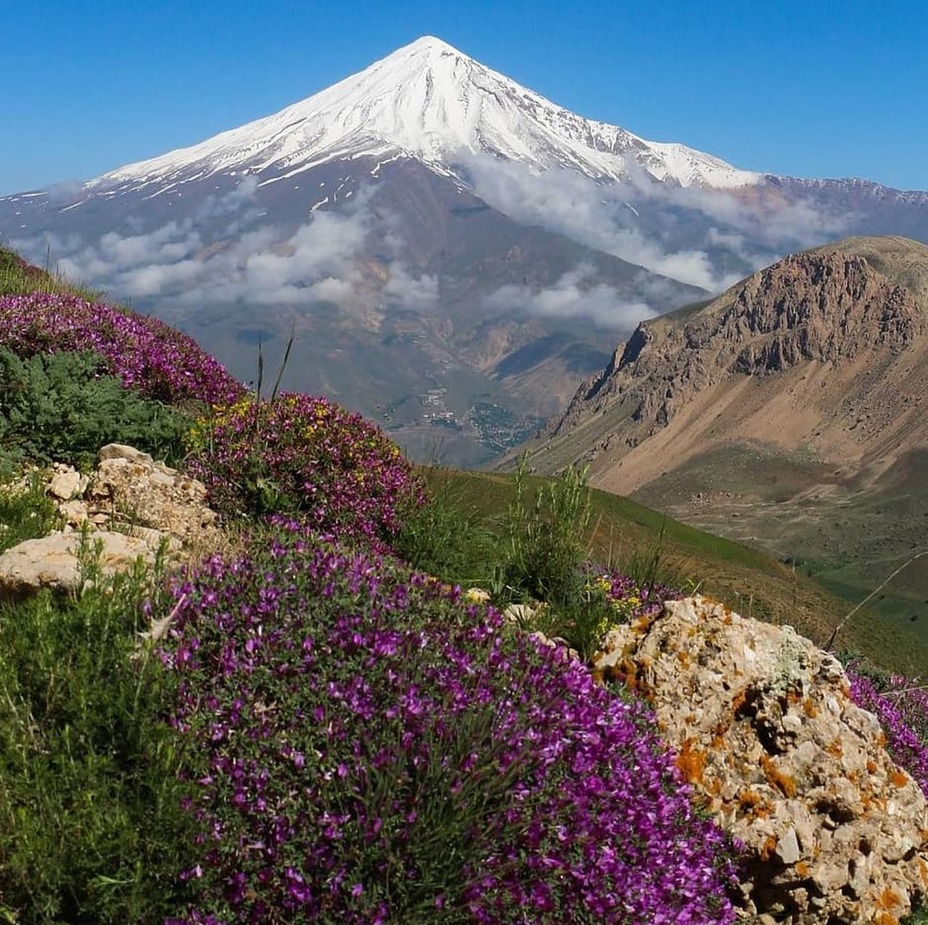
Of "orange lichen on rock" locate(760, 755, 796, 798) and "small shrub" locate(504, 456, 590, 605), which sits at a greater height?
"small shrub" locate(504, 456, 590, 605)

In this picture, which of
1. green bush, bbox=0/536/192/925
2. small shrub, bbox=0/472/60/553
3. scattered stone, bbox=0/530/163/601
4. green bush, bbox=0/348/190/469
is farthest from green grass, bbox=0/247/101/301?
green bush, bbox=0/536/192/925

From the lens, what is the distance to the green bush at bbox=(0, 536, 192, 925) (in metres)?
3.70

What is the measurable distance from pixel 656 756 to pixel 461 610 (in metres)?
1.44

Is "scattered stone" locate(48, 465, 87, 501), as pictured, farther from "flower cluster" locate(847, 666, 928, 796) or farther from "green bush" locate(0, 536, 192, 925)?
"flower cluster" locate(847, 666, 928, 796)

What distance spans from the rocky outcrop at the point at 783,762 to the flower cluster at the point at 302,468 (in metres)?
3.50

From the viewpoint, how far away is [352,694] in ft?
14.5

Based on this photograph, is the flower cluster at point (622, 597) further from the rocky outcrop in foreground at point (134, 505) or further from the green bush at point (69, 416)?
the green bush at point (69, 416)

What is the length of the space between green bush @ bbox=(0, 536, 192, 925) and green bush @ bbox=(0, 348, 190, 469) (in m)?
5.04

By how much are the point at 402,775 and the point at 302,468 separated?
18.7ft

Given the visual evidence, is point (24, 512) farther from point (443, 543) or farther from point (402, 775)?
point (402, 775)

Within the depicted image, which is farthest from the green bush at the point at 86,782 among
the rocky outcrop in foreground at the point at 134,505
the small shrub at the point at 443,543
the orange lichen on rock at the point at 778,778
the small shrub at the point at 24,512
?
the small shrub at the point at 443,543

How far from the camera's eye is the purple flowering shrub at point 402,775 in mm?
3904

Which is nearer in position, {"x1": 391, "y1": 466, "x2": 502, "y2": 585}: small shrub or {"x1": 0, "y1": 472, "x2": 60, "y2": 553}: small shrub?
{"x1": 0, "y1": 472, "x2": 60, "y2": 553}: small shrub

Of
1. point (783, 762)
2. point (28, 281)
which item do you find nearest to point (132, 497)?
point (783, 762)
